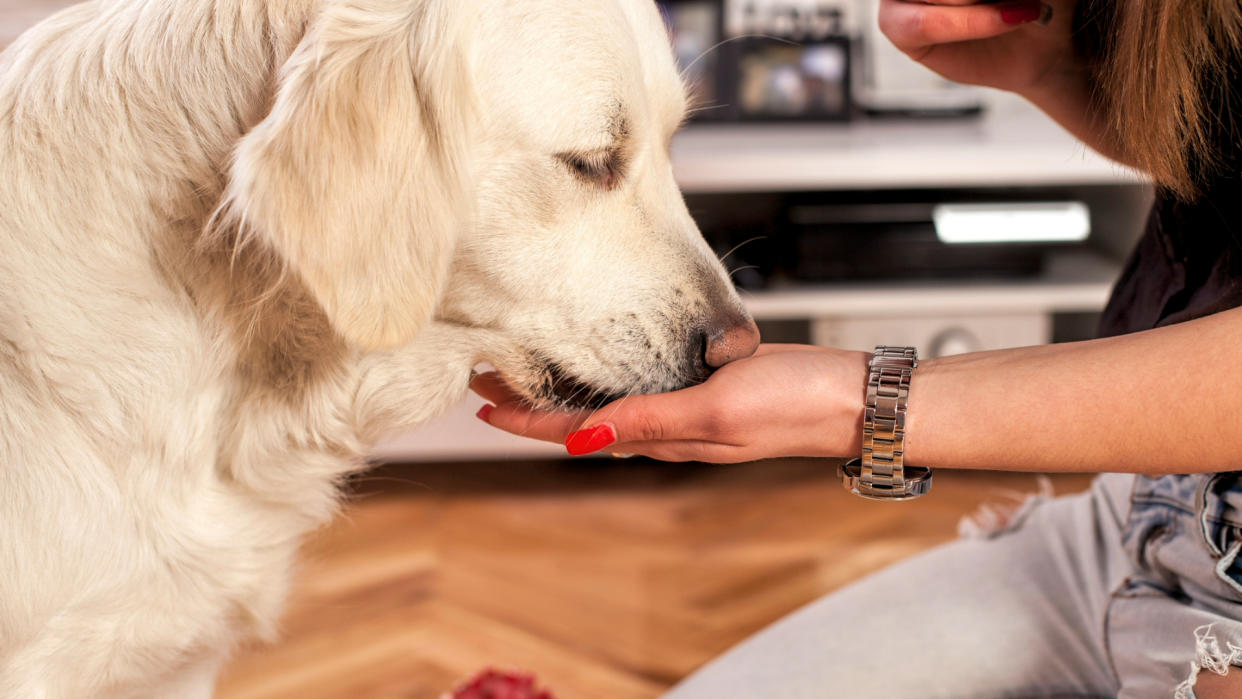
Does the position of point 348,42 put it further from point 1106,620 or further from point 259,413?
point 1106,620

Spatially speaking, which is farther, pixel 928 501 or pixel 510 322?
pixel 928 501

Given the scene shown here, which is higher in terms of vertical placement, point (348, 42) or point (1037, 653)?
point (348, 42)

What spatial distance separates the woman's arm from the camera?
785mm

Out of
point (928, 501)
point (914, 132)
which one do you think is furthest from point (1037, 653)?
point (914, 132)

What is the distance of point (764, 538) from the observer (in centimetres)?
203

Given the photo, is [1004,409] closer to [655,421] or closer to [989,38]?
[655,421]

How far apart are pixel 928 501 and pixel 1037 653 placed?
3.80 ft

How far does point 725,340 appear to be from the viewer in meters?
0.91

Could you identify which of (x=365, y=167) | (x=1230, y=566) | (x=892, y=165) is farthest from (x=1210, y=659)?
(x=892, y=165)

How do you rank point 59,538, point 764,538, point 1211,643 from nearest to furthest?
1. point 59,538
2. point 1211,643
3. point 764,538

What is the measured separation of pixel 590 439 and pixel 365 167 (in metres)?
0.28

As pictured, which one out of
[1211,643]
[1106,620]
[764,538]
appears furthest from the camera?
[764,538]

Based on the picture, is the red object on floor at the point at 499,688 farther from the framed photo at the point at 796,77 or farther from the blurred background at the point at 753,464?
the framed photo at the point at 796,77

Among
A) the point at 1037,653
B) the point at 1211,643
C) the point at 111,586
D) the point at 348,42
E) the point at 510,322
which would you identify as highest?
the point at 348,42
